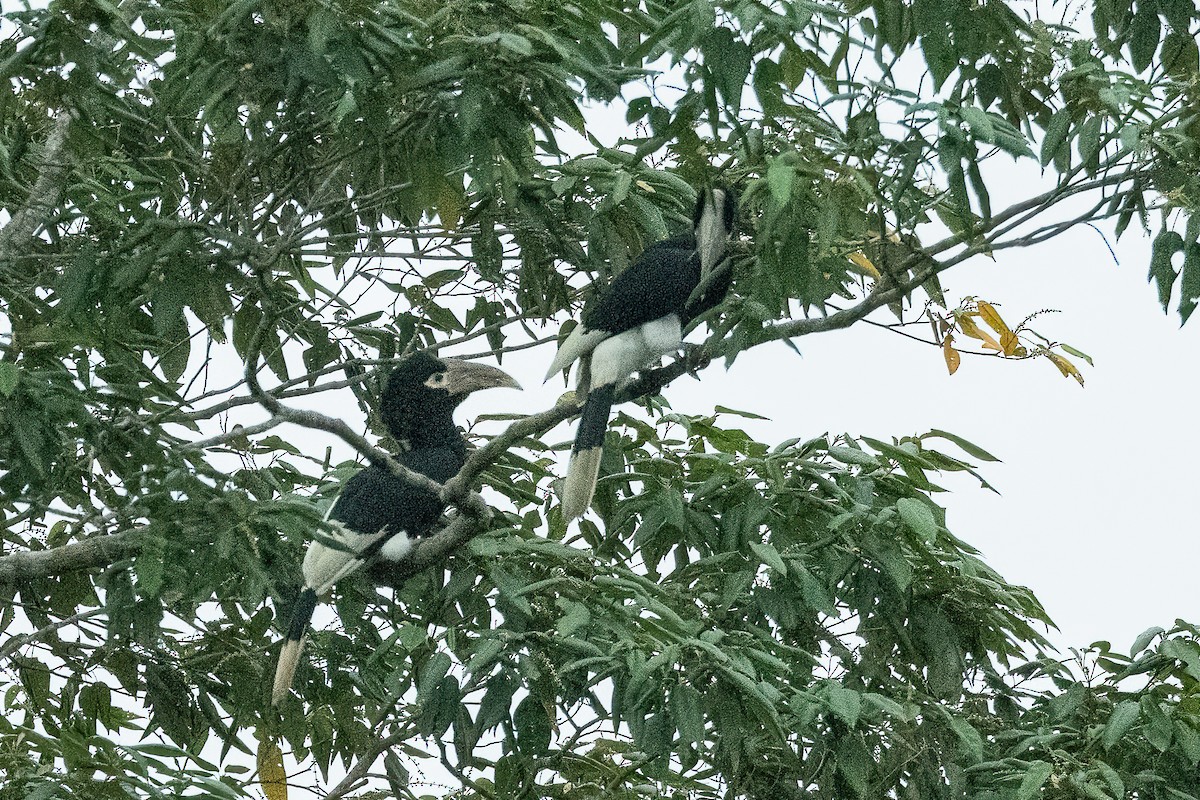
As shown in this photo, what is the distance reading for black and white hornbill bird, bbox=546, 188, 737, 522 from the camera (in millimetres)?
3881

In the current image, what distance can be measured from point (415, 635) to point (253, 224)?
112cm

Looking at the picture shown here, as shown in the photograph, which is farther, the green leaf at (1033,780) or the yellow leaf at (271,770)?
the yellow leaf at (271,770)

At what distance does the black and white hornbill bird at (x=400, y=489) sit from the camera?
369 centimetres

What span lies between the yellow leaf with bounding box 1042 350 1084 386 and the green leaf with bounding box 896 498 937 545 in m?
0.59

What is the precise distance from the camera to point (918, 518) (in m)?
3.17

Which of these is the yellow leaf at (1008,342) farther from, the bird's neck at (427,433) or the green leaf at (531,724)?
the bird's neck at (427,433)

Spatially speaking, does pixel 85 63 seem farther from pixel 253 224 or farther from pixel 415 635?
pixel 415 635

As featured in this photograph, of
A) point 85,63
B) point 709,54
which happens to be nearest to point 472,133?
point 709,54

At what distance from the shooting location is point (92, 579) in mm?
3871

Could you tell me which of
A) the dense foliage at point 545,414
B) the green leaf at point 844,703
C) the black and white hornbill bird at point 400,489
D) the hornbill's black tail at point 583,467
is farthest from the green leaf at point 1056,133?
the black and white hornbill bird at point 400,489

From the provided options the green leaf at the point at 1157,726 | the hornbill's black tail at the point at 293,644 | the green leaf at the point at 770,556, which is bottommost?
the green leaf at the point at 1157,726

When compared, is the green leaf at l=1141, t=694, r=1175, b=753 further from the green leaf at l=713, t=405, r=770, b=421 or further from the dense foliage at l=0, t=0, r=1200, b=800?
the green leaf at l=713, t=405, r=770, b=421

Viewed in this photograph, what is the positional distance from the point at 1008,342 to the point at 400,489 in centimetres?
159

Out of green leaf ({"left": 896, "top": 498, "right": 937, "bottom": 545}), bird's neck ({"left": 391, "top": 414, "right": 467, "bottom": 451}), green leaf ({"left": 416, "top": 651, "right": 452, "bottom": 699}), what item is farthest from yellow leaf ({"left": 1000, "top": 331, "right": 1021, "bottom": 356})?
bird's neck ({"left": 391, "top": 414, "right": 467, "bottom": 451})
